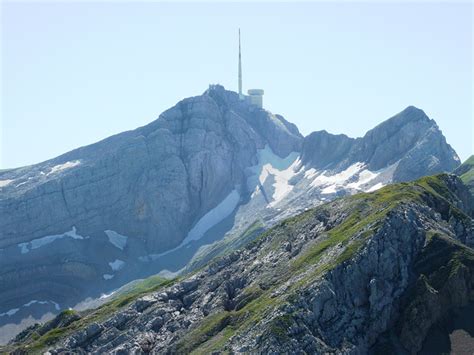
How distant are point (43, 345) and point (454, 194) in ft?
349

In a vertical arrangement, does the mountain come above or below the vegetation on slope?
above

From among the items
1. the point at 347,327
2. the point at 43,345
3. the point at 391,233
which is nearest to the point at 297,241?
the point at 391,233

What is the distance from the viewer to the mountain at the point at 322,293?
429ft

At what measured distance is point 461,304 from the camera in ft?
449

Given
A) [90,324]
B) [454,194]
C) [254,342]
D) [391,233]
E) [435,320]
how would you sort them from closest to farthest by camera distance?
[254,342] < [435,320] < [391,233] < [90,324] < [454,194]

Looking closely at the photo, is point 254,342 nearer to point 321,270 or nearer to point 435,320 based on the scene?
point 321,270

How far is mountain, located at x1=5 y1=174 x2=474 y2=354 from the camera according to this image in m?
131

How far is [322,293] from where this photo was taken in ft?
435

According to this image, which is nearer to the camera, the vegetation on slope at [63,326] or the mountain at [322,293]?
the mountain at [322,293]

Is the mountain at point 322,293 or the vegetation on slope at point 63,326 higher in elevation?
the mountain at point 322,293

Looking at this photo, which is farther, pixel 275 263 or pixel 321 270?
pixel 275 263

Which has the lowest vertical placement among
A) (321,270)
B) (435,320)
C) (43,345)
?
(43,345)

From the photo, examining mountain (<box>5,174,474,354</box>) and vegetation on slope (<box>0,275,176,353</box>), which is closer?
mountain (<box>5,174,474,354</box>)

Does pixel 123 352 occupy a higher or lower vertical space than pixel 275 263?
lower
